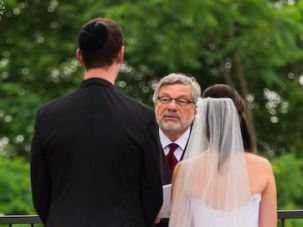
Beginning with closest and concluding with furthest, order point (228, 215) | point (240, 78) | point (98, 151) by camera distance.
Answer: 1. point (98, 151)
2. point (228, 215)
3. point (240, 78)

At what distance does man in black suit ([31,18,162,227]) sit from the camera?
11.2ft

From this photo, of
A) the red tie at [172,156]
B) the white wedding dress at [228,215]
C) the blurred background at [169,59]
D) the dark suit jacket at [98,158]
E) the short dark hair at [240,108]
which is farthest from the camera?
the blurred background at [169,59]

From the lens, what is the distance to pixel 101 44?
3.45 m

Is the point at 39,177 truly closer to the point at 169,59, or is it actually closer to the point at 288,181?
the point at 169,59

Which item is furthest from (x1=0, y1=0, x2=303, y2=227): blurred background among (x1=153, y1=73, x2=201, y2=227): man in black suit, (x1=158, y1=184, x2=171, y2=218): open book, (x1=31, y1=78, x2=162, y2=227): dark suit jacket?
(x1=31, y1=78, x2=162, y2=227): dark suit jacket

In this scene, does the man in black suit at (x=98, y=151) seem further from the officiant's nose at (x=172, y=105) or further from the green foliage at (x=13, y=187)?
the green foliage at (x=13, y=187)

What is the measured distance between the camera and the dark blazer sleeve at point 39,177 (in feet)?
11.4

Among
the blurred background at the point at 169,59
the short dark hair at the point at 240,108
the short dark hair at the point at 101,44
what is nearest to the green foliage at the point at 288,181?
the blurred background at the point at 169,59

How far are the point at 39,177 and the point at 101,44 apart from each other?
0.61 metres

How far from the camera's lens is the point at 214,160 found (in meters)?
3.85

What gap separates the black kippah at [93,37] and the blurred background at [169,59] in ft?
23.0

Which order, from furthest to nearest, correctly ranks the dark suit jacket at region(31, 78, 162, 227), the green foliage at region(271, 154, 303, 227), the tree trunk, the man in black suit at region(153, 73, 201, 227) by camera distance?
the tree trunk, the green foliage at region(271, 154, 303, 227), the man in black suit at region(153, 73, 201, 227), the dark suit jacket at region(31, 78, 162, 227)

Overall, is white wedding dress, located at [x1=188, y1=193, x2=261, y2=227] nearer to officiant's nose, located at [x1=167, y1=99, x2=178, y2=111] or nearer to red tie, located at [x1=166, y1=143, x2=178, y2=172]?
red tie, located at [x1=166, y1=143, x2=178, y2=172]

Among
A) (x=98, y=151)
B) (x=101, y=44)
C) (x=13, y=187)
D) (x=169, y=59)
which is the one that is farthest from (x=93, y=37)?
(x=169, y=59)
